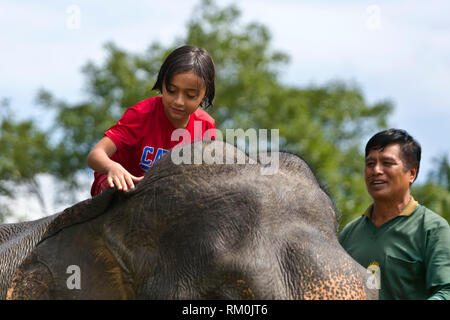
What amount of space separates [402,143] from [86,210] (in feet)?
7.28

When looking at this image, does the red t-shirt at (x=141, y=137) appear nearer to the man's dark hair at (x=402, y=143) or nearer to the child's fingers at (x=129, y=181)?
the child's fingers at (x=129, y=181)

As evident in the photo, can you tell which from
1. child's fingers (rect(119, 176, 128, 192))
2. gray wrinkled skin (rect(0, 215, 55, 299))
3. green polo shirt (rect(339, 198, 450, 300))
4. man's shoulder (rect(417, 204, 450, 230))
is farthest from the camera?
man's shoulder (rect(417, 204, 450, 230))

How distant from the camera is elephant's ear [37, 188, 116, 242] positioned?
261 centimetres

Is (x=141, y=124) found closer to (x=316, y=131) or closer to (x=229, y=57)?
(x=316, y=131)

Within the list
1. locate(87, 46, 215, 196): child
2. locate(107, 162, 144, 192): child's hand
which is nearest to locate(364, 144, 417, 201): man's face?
locate(87, 46, 215, 196): child

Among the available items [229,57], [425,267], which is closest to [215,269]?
[425,267]

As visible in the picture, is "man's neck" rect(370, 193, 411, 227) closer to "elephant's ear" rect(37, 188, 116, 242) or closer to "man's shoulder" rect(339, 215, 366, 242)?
"man's shoulder" rect(339, 215, 366, 242)

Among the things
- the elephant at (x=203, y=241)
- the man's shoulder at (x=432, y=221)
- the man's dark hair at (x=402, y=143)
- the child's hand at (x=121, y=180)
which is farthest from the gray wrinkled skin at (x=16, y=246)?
the man's shoulder at (x=432, y=221)

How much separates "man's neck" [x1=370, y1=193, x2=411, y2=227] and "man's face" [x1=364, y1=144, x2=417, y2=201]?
54 millimetres

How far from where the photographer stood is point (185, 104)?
11.5ft

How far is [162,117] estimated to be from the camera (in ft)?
12.0

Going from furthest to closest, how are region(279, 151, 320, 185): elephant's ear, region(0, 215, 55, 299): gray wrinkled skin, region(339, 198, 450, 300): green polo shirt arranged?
region(339, 198, 450, 300): green polo shirt → region(0, 215, 55, 299): gray wrinkled skin → region(279, 151, 320, 185): elephant's ear
